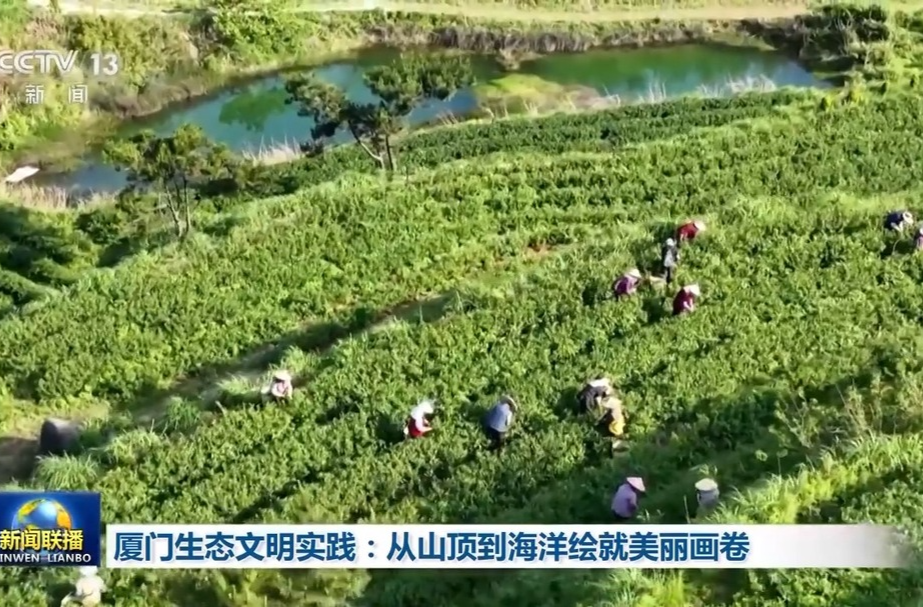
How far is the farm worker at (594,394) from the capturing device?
659 centimetres

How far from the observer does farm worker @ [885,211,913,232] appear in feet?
25.2

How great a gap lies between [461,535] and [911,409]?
261 cm

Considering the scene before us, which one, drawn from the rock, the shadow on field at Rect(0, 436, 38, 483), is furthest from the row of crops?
the shadow on field at Rect(0, 436, 38, 483)

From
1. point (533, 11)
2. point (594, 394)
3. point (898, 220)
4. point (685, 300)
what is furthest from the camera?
point (533, 11)

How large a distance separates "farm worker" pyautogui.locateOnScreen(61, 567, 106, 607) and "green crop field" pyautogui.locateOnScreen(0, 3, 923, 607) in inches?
2.3

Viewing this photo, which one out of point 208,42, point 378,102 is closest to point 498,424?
point 378,102

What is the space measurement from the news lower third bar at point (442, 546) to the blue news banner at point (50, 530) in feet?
0.48

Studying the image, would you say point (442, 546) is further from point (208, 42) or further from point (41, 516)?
point (208, 42)

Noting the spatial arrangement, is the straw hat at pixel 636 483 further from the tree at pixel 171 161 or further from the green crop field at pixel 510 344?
the tree at pixel 171 161

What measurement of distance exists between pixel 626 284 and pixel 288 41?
2917 millimetres

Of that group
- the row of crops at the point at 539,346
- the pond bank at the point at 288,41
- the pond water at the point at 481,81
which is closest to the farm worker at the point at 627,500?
the row of crops at the point at 539,346

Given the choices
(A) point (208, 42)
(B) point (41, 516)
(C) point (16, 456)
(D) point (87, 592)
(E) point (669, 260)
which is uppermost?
(A) point (208, 42)

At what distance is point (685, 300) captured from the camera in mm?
7230

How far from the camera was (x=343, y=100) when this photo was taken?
7684 millimetres
